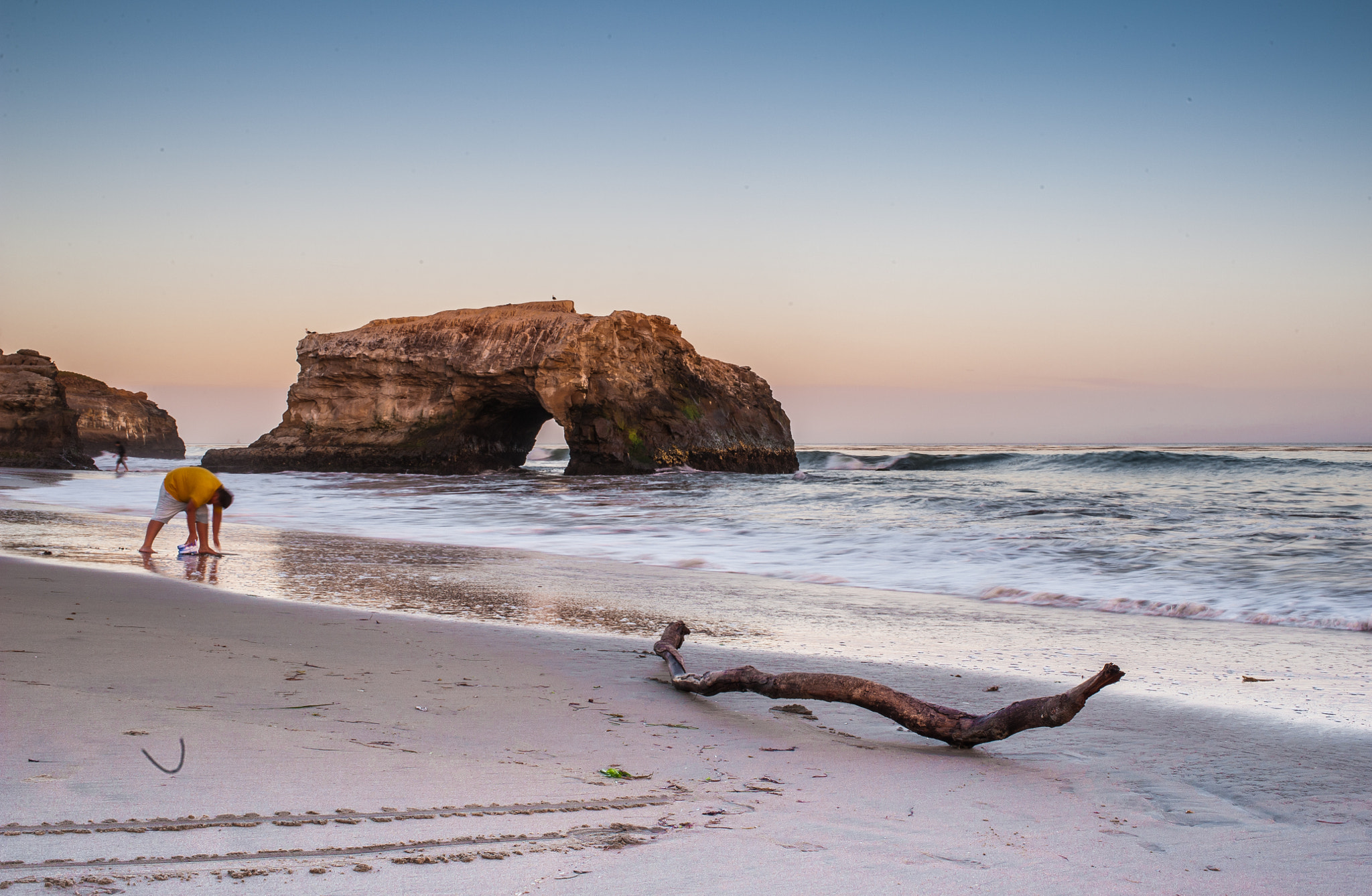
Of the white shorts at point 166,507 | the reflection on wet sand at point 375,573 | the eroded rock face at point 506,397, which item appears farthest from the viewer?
the eroded rock face at point 506,397

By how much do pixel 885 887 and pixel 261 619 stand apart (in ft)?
10.9

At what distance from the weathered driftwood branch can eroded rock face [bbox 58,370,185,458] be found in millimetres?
51040

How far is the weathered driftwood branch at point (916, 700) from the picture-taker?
6.87 feet

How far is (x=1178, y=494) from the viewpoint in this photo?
48.3ft

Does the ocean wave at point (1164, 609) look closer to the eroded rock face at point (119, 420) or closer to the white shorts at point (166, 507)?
the white shorts at point (166, 507)

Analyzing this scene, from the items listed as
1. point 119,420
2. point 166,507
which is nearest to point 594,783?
Result: point 166,507

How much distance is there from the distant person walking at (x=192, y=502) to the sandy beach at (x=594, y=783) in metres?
3.66

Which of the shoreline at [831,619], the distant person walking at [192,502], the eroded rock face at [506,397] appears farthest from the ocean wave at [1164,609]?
the eroded rock face at [506,397]

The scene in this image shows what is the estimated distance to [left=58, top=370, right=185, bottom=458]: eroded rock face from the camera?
151 feet

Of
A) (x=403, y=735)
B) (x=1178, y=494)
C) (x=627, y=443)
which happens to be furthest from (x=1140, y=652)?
(x=627, y=443)

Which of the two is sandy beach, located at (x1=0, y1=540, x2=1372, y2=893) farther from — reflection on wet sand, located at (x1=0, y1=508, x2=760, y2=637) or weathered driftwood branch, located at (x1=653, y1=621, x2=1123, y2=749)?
reflection on wet sand, located at (x1=0, y1=508, x2=760, y2=637)

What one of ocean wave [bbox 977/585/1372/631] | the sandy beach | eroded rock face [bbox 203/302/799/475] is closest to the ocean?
ocean wave [bbox 977/585/1372/631]

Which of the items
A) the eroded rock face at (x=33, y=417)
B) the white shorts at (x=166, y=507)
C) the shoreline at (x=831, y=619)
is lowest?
the shoreline at (x=831, y=619)

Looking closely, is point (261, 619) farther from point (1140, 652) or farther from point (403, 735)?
point (1140, 652)
